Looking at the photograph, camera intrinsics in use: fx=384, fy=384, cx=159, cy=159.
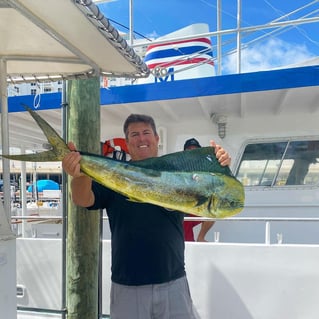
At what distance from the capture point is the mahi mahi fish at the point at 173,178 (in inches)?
64.6

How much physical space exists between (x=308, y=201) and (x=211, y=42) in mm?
2821

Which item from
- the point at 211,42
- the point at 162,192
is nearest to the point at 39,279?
the point at 162,192

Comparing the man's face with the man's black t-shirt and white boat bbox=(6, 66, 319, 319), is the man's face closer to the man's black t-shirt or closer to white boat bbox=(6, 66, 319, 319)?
the man's black t-shirt

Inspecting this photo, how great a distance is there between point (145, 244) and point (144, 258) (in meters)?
0.08

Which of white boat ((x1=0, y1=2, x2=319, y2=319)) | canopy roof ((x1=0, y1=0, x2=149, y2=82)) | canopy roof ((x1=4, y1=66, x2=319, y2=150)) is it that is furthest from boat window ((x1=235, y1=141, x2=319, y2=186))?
canopy roof ((x1=0, y1=0, x2=149, y2=82))

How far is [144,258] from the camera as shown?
6.87ft

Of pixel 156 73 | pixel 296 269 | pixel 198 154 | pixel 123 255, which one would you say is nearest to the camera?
pixel 198 154

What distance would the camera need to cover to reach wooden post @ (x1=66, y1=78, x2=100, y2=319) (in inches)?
118

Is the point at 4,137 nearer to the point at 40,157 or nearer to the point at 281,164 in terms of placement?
the point at 40,157

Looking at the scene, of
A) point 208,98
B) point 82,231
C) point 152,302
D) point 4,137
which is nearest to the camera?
point 152,302

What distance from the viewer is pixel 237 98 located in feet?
15.2

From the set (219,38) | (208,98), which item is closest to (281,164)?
(208,98)

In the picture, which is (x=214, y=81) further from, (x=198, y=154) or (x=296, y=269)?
(x=198, y=154)

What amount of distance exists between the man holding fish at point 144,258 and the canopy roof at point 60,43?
60 cm
